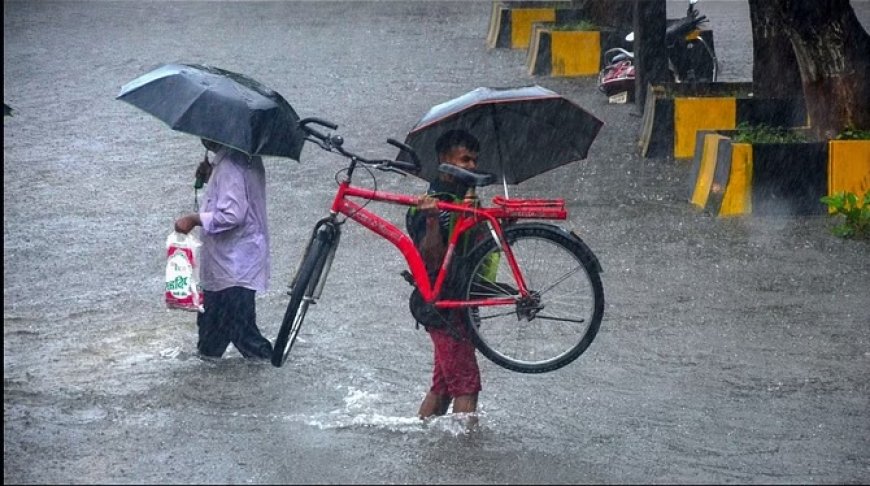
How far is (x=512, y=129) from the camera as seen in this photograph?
22.3ft

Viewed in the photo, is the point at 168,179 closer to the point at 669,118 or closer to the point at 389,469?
the point at 669,118

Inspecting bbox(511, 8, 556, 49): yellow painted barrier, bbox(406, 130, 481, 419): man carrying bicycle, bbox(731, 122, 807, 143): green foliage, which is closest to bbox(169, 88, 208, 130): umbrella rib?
bbox(406, 130, 481, 419): man carrying bicycle

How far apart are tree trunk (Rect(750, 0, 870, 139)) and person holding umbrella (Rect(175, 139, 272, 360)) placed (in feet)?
17.7

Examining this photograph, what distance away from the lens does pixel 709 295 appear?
9.16 meters

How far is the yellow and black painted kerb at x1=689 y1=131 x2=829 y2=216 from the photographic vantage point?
437 inches

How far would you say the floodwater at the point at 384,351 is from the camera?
20.5ft

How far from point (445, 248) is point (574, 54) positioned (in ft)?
40.1

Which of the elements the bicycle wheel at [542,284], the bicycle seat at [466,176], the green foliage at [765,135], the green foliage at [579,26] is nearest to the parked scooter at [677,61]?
the green foliage at [579,26]

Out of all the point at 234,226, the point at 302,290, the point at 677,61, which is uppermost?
the point at 677,61

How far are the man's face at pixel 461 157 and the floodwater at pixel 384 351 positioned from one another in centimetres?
117

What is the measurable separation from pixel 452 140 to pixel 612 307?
2.78 m

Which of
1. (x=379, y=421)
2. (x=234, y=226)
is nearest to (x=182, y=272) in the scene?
(x=234, y=226)

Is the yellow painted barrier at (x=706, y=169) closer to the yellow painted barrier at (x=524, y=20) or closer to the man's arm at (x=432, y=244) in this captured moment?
the man's arm at (x=432, y=244)

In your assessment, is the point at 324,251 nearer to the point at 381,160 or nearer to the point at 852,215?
the point at 381,160
